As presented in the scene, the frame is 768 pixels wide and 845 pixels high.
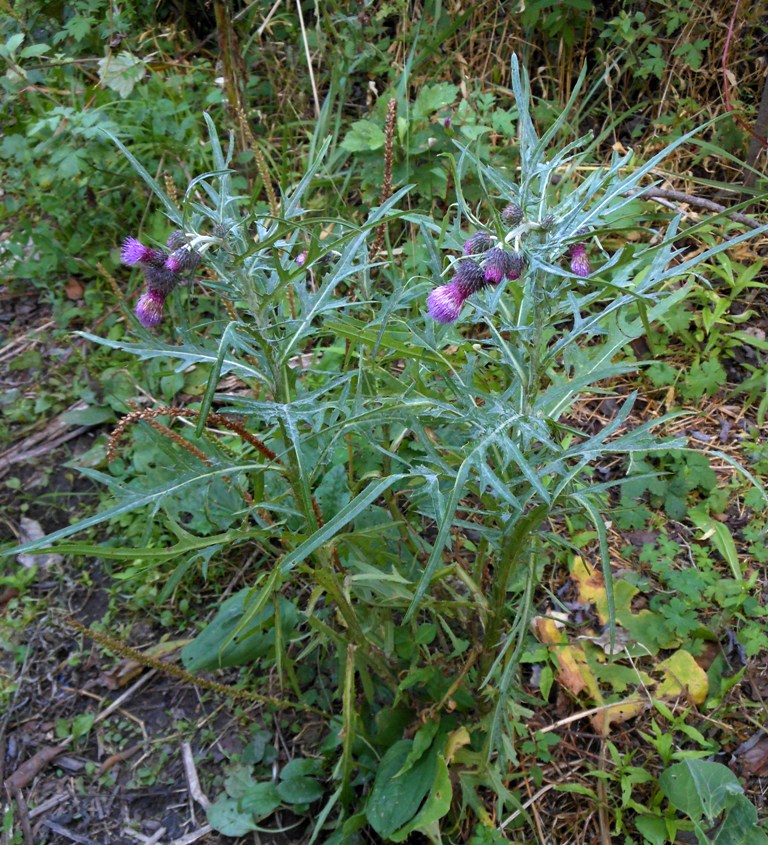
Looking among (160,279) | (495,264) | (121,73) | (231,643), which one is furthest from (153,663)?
(121,73)

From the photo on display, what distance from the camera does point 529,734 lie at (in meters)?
1.84

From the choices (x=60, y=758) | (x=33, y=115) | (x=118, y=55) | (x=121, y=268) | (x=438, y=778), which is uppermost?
(x=118, y=55)

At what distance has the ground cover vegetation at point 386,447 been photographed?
125cm

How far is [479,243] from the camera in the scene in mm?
1157

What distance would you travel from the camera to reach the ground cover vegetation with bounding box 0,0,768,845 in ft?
4.11

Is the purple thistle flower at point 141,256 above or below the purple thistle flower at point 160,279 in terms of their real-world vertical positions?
above

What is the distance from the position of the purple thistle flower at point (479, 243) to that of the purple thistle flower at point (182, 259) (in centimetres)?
45

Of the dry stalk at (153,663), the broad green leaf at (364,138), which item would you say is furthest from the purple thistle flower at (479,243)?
the broad green leaf at (364,138)

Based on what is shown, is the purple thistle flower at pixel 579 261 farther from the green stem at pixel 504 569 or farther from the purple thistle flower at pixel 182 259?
the purple thistle flower at pixel 182 259

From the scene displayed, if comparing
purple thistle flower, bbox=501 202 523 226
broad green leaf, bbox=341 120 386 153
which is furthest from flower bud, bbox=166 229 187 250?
broad green leaf, bbox=341 120 386 153

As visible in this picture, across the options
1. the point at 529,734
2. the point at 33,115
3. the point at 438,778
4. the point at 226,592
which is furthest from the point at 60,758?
the point at 33,115

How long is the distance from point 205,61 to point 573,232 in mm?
2889

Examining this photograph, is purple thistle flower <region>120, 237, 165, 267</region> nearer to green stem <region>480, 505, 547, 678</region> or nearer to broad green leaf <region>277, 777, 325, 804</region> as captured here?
green stem <region>480, 505, 547, 678</region>

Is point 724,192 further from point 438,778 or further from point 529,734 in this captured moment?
point 438,778
